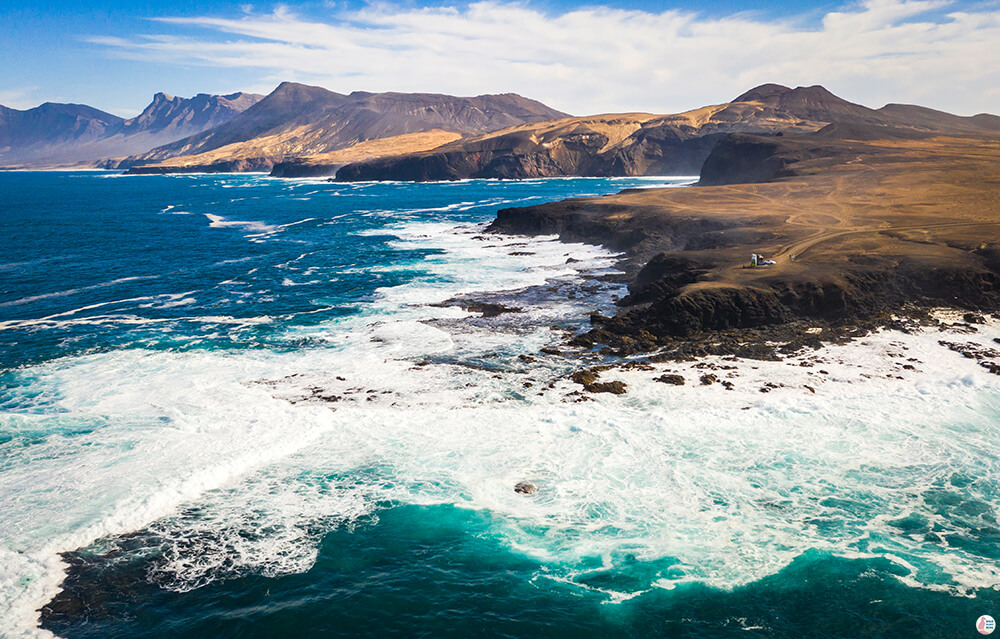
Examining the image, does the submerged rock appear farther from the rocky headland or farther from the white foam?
the white foam

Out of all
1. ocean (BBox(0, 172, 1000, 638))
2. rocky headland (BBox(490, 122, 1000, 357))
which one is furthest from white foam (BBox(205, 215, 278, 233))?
ocean (BBox(0, 172, 1000, 638))

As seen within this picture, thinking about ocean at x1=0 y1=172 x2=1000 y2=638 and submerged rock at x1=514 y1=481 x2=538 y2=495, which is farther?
submerged rock at x1=514 y1=481 x2=538 y2=495

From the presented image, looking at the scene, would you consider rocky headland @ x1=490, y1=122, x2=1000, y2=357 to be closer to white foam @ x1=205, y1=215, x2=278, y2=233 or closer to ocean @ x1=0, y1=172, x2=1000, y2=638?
ocean @ x1=0, y1=172, x2=1000, y2=638

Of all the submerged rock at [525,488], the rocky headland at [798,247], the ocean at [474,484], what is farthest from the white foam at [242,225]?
the submerged rock at [525,488]

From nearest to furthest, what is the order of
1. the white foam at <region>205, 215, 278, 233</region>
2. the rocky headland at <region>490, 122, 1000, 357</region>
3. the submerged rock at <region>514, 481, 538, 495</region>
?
the submerged rock at <region>514, 481, 538, 495</region> → the rocky headland at <region>490, 122, 1000, 357</region> → the white foam at <region>205, 215, 278, 233</region>

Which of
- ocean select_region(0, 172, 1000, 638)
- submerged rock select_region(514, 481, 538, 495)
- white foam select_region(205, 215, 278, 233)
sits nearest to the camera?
ocean select_region(0, 172, 1000, 638)

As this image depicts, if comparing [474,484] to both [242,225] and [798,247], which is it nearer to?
[798,247]

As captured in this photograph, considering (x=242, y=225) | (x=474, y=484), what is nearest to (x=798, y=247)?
(x=474, y=484)

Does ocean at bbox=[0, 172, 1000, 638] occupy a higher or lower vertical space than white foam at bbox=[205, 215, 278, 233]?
lower
